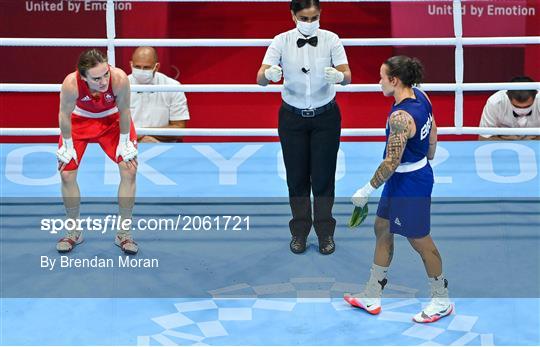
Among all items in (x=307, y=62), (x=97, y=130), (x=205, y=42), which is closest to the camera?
(x=307, y=62)

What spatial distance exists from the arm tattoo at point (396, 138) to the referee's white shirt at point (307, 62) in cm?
77

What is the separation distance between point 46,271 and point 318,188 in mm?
1487

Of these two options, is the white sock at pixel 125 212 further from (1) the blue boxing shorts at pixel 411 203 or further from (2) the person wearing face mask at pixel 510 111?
(2) the person wearing face mask at pixel 510 111

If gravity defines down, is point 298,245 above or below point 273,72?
below

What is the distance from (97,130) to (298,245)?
4.01ft

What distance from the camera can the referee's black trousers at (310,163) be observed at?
17.1 feet

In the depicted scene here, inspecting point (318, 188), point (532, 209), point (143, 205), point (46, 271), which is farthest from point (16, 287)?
point (532, 209)

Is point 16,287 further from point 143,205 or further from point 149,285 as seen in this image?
point 143,205

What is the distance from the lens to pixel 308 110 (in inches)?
204

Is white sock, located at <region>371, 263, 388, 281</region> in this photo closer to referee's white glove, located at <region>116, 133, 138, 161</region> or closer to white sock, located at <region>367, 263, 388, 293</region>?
white sock, located at <region>367, 263, 388, 293</region>

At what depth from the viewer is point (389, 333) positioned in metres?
4.57

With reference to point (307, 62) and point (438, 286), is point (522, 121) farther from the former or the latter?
point (438, 286)

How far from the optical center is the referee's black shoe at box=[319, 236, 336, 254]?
533 centimetres
